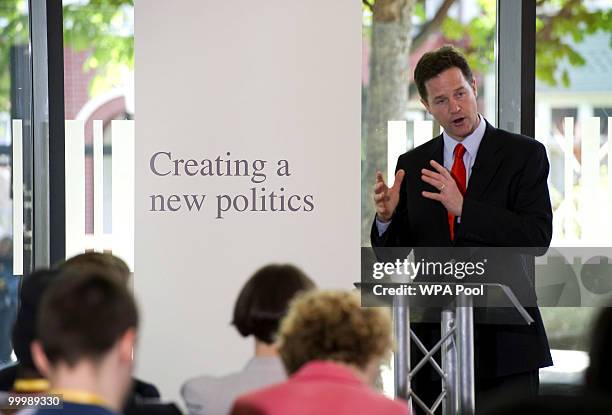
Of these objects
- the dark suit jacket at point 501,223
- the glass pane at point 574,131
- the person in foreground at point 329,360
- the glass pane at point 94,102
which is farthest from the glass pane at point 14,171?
the person in foreground at point 329,360

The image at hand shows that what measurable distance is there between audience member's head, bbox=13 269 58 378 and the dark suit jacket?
6.31ft

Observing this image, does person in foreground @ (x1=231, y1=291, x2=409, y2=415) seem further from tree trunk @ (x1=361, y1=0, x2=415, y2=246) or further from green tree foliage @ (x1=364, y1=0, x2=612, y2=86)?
green tree foliage @ (x1=364, y1=0, x2=612, y2=86)

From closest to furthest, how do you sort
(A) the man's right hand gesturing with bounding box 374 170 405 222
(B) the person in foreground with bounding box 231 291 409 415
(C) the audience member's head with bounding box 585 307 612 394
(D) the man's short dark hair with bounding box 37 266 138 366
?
1. (C) the audience member's head with bounding box 585 307 612 394
2. (D) the man's short dark hair with bounding box 37 266 138 366
3. (B) the person in foreground with bounding box 231 291 409 415
4. (A) the man's right hand gesturing with bounding box 374 170 405 222

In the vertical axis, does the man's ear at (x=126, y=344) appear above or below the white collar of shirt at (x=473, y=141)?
below

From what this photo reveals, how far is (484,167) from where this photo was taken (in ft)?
14.5

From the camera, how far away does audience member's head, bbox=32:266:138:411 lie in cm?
190

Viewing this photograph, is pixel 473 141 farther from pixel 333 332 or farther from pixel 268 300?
pixel 333 332

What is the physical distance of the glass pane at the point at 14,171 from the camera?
17.9 feet

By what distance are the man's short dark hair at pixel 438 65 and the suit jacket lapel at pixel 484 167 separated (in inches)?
11.7

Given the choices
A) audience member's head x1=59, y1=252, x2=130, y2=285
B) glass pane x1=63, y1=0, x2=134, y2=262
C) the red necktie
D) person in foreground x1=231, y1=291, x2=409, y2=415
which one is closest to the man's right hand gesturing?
the red necktie

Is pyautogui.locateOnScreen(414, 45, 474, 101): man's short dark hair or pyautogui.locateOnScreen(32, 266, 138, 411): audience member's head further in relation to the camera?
pyautogui.locateOnScreen(414, 45, 474, 101): man's short dark hair

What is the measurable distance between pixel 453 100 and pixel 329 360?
7.65ft

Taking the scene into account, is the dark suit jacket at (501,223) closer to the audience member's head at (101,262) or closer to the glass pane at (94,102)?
the audience member's head at (101,262)

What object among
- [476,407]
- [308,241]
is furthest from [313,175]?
[476,407]
